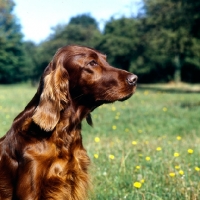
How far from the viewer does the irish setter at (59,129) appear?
2791 millimetres

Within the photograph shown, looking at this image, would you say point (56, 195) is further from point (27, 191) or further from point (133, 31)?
point (133, 31)

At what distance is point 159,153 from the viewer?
5242mm

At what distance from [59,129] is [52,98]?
252 millimetres

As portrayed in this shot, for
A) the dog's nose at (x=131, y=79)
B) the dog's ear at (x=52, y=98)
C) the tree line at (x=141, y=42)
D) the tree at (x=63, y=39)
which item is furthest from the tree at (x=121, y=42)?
the dog's ear at (x=52, y=98)

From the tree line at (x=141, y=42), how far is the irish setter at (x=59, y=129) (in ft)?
54.7

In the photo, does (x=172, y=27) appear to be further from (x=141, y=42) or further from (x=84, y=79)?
(x=84, y=79)

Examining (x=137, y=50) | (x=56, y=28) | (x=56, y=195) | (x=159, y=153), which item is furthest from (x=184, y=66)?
(x=56, y=195)

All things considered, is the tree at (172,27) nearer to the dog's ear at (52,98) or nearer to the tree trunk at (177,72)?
the tree trunk at (177,72)

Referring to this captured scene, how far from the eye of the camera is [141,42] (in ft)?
125

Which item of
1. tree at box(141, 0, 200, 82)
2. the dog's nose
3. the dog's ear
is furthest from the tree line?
the dog's ear

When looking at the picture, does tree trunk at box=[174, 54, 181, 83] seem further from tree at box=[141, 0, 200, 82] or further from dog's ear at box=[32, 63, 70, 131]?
dog's ear at box=[32, 63, 70, 131]

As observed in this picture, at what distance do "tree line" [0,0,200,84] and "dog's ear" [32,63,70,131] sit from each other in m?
16.8

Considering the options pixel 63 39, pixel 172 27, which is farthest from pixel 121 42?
pixel 63 39

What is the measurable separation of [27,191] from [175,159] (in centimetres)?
257
